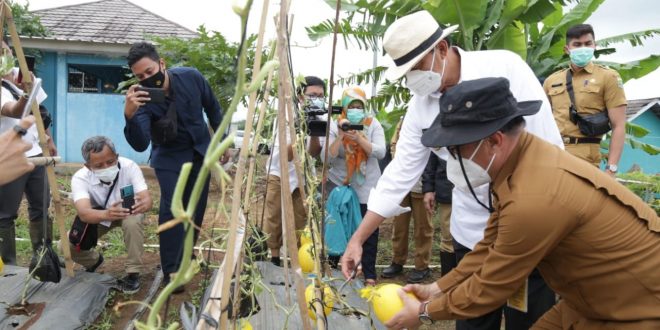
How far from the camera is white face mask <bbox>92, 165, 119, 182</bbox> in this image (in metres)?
3.98

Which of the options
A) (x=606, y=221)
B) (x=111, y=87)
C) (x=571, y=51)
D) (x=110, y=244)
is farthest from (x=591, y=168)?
(x=111, y=87)

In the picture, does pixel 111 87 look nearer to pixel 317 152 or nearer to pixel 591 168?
pixel 317 152

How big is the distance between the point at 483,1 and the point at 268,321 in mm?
3696

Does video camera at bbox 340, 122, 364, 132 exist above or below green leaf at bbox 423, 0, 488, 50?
below

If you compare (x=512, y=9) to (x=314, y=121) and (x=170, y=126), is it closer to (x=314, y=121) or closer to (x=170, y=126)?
(x=314, y=121)

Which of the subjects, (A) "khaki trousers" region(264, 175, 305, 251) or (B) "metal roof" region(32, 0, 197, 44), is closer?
(A) "khaki trousers" region(264, 175, 305, 251)

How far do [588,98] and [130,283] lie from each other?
12.9 feet

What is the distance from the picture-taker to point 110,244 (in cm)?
544

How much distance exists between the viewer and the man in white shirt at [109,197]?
394 cm

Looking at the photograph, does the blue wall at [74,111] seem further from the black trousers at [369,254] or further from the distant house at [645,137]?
the distant house at [645,137]

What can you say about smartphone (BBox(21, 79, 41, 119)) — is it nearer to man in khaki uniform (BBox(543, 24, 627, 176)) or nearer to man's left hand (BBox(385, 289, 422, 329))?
man's left hand (BBox(385, 289, 422, 329))

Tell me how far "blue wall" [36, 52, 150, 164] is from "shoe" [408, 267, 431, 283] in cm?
836

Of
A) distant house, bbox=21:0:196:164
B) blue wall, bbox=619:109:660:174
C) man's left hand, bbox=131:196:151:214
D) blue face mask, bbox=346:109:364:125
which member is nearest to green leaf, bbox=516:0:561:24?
blue face mask, bbox=346:109:364:125

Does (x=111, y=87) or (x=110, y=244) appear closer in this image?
(x=110, y=244)
